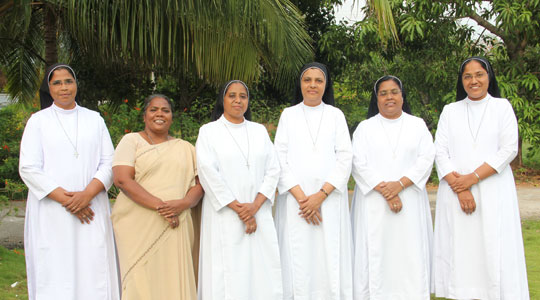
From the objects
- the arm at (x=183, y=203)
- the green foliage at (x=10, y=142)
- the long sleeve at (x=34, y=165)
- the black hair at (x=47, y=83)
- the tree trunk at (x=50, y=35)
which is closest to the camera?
the long sleeve at (x=34, y=165)

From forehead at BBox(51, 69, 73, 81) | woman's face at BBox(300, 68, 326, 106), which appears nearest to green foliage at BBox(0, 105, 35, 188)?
forehead at BBox(51, 69, 73, 81)

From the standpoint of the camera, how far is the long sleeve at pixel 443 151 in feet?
15.3

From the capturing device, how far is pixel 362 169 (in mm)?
4602

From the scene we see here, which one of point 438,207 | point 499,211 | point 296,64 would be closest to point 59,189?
point 438,207

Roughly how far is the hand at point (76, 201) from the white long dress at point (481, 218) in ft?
9.46

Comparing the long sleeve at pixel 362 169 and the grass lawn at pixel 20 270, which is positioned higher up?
the long sleeve at pixel 362 169

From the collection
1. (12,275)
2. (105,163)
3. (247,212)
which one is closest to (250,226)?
(247,212)

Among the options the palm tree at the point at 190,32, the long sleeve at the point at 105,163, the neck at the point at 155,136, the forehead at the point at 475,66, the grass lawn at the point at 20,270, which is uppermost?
the palm tree at the point at 190,32

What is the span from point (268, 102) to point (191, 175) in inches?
211

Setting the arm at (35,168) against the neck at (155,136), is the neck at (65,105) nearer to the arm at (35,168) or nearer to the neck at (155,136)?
the arm at (35,168)

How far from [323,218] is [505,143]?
1638 mm

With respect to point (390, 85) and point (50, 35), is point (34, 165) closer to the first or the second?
point (390, 85)

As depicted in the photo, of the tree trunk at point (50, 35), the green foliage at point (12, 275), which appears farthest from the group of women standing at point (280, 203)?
the tree trunk at point (50, 35)

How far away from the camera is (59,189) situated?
13.5 ft
